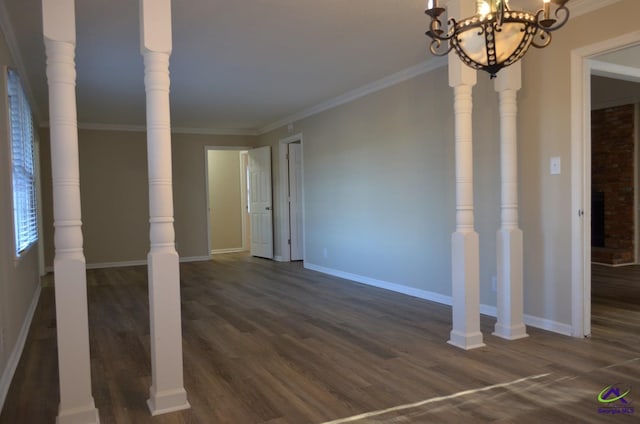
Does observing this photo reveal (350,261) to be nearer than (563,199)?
No

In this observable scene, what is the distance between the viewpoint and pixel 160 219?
7.97 feet

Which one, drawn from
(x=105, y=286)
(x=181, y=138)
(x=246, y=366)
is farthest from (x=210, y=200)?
(x=246, y=366)

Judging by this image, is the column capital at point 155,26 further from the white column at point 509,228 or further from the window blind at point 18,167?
the white column at point 509,228

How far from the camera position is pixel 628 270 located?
643 cm

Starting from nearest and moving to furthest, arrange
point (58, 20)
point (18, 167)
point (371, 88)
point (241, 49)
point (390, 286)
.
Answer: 1. point (58, 20)
2. point (18, 167)
3. point (241, 49)
4. point (390, 286)
5. point (371, 88)

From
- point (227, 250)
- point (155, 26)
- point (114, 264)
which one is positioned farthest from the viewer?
Answer: point (227, 250)

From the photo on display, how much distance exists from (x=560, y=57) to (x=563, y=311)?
1907 mm

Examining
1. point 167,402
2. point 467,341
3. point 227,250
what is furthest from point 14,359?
point 227,250

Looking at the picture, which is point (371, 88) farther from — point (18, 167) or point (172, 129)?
point (172, 129)

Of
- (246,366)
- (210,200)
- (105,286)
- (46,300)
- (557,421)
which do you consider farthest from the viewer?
(210,200)

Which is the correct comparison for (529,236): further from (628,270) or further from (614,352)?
(628,270)

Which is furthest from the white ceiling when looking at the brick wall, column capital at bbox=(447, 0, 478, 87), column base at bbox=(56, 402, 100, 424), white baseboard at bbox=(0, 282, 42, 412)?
the brick wall

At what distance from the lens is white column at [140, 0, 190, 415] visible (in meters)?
2.40

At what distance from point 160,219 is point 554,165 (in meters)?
2.88
